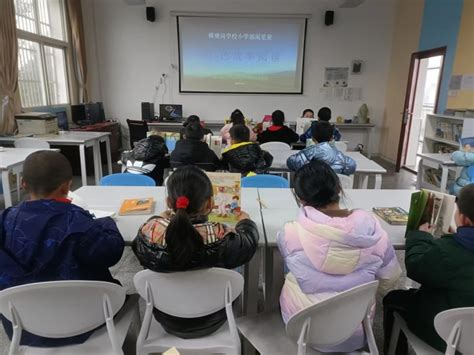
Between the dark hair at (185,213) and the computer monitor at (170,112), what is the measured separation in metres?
5.60

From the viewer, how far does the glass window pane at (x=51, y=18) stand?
562cm

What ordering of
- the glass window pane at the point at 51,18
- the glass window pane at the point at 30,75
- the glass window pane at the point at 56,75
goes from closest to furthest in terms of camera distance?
the glass window pane at the point at 30,75 → the glass window pane at the point at 51,18 → the glass window pane at the point at 56,75

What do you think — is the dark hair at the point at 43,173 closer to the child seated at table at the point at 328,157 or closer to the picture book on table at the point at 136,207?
the picture book on table at the point at 136,207

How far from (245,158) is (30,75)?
14.7 feet

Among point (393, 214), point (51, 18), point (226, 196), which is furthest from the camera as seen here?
point (51, 18)

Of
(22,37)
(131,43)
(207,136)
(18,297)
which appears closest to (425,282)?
(18,297)

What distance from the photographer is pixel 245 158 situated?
2.87m

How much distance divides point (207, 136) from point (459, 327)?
2.57 meters

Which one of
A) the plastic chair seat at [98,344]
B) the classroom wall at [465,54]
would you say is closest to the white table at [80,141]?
the plastic chair seat at [98,344]

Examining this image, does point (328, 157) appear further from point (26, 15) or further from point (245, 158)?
point (26, 15)

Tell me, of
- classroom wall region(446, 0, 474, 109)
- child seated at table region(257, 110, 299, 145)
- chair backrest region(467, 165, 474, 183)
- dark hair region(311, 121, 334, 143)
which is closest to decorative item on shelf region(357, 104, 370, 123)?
classroom wall region(446, 0, 474, 109)

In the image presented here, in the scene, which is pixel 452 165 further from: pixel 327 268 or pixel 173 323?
pixel 173 323

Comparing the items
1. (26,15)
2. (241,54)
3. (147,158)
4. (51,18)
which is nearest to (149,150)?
(147,158)

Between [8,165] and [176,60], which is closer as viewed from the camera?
[8,165]
